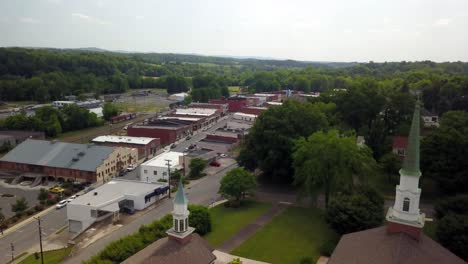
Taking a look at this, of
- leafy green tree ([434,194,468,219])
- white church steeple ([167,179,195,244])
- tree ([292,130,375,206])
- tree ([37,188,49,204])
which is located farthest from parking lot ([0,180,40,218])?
leafy green tree ([434,194,468,219])

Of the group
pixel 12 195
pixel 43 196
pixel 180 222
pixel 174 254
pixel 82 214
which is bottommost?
pixel 12 195

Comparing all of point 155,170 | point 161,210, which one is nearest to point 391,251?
point 161,210

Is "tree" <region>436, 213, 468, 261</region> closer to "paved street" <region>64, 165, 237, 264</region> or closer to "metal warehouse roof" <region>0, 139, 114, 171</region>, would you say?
"paved street" <region>64, 165, 237, 264</region>

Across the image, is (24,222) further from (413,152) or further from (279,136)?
(413,152)

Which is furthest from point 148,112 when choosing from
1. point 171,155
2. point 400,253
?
point 400,253

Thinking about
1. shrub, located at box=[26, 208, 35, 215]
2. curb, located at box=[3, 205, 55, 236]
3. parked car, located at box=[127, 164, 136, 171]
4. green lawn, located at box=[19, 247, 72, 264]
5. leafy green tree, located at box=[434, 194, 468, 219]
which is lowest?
curb, located at box=[3, 205, 55, 236]

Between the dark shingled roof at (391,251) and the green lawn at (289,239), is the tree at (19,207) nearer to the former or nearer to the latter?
the green lawn at (289,239)

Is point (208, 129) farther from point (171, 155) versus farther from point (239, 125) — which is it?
point (171, 155)
